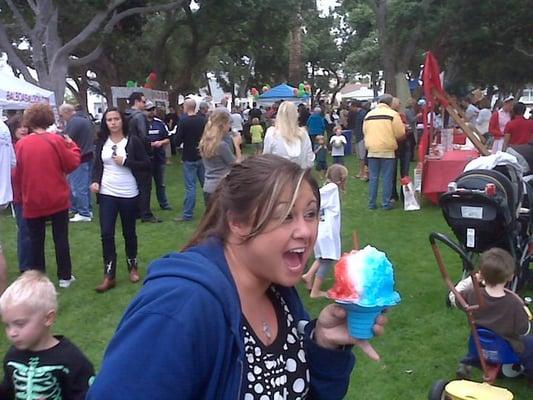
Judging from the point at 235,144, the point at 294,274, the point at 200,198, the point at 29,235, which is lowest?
the point at 200,198

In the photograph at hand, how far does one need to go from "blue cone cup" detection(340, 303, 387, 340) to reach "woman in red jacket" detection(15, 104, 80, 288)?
4.72 metres

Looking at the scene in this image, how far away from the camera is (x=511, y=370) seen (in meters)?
4.38

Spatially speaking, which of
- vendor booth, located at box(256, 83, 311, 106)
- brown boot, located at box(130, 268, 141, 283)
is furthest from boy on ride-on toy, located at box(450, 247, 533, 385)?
vendor booth, located at box(256, 83, 311, 106)

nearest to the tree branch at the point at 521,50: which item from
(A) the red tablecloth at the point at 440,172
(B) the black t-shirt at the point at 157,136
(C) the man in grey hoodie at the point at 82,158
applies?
(A) the red tablecloth at the point at 440,172

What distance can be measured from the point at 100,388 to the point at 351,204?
1017 cm

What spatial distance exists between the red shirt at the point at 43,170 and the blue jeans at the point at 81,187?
3.95 meters

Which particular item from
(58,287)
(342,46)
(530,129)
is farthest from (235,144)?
(342,46)

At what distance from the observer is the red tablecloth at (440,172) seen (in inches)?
407

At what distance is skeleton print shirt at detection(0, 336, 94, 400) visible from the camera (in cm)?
278

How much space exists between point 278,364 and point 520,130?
1070 centimetres

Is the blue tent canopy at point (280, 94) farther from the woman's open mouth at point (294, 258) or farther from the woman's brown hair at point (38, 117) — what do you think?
the woman's open mouth at point (294, 258)

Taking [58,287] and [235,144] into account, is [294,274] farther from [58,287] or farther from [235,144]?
[235,144]

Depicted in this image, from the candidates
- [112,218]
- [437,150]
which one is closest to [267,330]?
[112,218]

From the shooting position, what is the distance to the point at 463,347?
16.1ft
